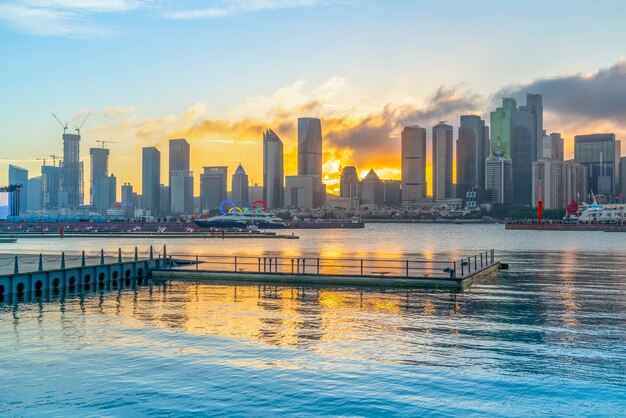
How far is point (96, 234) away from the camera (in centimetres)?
18825

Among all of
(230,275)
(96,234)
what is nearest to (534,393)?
(230,275)

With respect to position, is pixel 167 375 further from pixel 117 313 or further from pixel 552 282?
pixel 552 282

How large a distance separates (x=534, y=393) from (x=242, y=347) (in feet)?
41.5

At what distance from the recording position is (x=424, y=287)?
150 ft

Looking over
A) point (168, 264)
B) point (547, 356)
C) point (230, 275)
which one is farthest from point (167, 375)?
point (168, 264)

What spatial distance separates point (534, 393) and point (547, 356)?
16.9 feet

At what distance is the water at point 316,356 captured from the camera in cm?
2002

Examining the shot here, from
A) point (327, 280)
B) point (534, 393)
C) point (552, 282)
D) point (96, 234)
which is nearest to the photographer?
point (534, 393)

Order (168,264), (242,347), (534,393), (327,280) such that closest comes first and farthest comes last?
(534,393), (242,347), (327,280), (168,264)

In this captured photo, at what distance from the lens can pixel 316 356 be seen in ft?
83.9

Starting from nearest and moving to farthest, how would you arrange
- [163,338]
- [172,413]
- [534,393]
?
[172,413], [534,393], [163,338]

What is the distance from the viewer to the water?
20.0 meters

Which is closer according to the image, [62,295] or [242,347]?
[242,347]

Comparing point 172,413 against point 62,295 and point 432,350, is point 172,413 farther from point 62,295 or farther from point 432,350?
point 62,295
